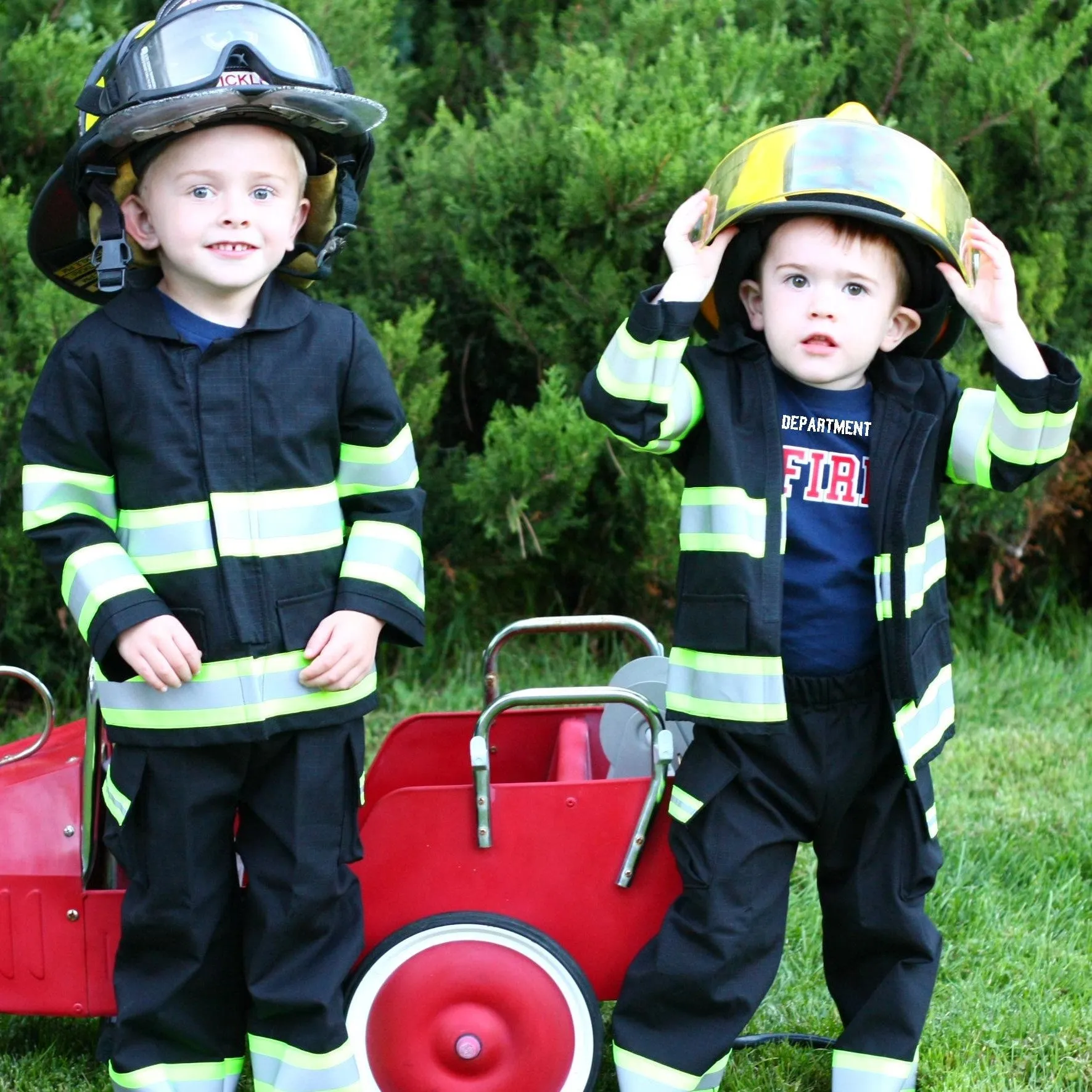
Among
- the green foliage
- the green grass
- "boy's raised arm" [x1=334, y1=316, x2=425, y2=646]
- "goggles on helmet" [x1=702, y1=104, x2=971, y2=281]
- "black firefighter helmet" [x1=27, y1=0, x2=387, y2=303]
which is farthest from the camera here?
the green foliage

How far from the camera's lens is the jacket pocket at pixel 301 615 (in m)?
2.62

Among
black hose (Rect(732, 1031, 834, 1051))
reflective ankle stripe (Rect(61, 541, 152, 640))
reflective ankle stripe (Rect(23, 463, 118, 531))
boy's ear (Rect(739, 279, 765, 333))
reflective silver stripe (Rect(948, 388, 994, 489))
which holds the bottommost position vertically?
black hose (Rect(732, 1031, 834, 1051))

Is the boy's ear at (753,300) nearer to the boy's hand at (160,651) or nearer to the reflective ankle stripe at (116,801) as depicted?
the boy's hand at (160,651)

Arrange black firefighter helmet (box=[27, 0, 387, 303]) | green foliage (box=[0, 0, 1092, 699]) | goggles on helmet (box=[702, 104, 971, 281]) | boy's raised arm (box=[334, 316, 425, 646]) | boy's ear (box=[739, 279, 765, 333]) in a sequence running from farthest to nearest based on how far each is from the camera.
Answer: green foliage (box=[0, 0, 1092, 699]) → boy's ear (box=[739, 279, 765, 333]) → boy's raised arm (box=[334, 316, 425, 646]) → goggles on helmet (box=[702, 104, 971, 281]) → black firefighter helmet (box=[27, 0, 387, 303])

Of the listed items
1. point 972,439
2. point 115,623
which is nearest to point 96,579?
point 115,623

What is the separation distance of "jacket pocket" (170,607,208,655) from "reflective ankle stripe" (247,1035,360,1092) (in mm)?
718

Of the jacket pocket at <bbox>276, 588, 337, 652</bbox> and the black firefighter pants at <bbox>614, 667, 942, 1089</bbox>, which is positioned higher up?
the jacket pocket at <bbox>276, 588, 337, 652</bbox>

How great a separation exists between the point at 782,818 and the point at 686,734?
1.02 ft

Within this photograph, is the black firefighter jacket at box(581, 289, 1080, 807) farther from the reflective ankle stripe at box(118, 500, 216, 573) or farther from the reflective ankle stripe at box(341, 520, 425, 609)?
the reflective ankle stripe at box(118, 500, 216, 573)

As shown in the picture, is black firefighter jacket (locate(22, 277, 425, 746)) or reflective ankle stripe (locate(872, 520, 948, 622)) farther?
reflective ankle stripe (locate(872, 520, 948, 622))

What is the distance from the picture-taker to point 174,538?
258 centimetres

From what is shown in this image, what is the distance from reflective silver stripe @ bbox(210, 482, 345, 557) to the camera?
2.57 m

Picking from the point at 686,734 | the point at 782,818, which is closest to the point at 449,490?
the point at 686,734

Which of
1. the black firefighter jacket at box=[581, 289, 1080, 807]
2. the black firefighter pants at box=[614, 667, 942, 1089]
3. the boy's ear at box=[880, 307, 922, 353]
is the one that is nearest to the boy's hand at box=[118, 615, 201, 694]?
the black firefighter jacket at box=[581, 289, 1080, 807]
